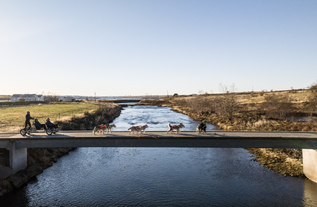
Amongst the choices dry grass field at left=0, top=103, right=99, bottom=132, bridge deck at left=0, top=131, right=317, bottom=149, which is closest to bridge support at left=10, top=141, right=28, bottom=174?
bridge deck at left=0, top=131, right=317, bottom=149

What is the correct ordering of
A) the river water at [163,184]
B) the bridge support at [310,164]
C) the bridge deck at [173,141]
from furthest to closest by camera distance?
1. the bridge support at [310,164]
2. the bridge deck at [173,141]
3. the river water at [163,184]

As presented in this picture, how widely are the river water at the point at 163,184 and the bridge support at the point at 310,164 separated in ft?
2.82

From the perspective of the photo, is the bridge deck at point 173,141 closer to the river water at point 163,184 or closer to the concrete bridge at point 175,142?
the concrete bridge at point 175,142

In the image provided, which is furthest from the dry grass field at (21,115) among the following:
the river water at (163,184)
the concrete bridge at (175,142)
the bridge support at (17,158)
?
the river water at (163,184)

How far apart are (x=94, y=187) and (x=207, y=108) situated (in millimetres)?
62967

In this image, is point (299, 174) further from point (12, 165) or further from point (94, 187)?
point (12, 165)

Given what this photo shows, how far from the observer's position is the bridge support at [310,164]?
20.4 m

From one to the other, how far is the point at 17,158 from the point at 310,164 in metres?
31.0

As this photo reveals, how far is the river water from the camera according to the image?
17.5 meters

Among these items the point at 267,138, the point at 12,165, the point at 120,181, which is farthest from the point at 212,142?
the point at 12,165

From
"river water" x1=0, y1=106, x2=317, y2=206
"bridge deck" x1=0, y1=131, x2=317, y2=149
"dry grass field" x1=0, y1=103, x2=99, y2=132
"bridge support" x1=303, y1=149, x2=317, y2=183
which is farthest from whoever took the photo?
"dry grass field" x1=0, y1=103, x2=99, y2=132

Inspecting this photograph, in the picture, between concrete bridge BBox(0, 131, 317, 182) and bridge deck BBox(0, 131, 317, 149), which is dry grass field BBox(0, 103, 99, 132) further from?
bridge deck BBox(0, 131, 317, 149)

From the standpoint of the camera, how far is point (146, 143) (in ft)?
65.8

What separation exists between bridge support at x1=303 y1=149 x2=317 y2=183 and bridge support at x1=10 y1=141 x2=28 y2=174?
30495 mm
